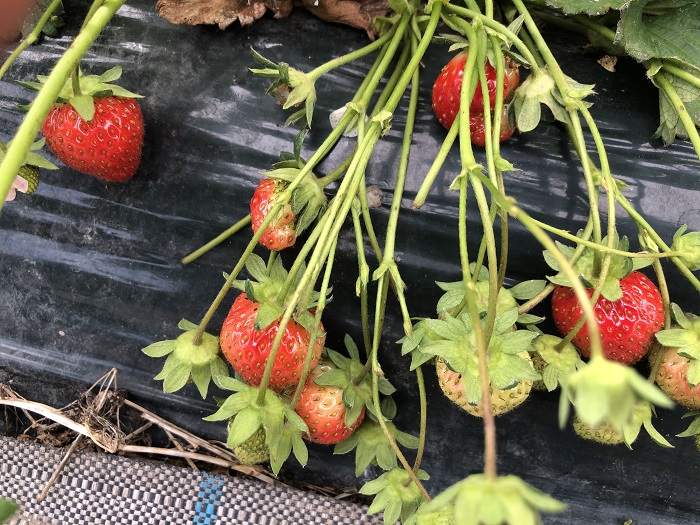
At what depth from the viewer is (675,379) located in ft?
2.19

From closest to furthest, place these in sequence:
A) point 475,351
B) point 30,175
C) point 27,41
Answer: point 475,351
point 27,41
point 30,175

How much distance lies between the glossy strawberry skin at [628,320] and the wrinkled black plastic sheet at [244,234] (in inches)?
4.9

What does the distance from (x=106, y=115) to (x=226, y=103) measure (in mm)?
162

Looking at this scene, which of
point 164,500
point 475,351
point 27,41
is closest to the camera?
point 475,351

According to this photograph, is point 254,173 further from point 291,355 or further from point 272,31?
point 291,355

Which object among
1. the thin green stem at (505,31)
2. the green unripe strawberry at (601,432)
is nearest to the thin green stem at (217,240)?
the thin green stem at (505,31)

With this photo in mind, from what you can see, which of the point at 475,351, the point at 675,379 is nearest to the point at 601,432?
the point at 675,379

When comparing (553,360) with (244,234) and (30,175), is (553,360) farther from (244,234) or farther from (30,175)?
(30,175)

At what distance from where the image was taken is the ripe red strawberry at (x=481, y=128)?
76 cm

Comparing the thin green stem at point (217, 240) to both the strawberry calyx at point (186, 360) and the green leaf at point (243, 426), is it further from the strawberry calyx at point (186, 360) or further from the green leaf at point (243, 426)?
the green leaf at point (243, 426)

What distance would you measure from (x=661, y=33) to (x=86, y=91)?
0.70 m

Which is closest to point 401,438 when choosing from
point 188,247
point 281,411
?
point 281,411

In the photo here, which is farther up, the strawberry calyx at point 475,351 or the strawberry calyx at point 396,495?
the strawberry calyx at point 475,351

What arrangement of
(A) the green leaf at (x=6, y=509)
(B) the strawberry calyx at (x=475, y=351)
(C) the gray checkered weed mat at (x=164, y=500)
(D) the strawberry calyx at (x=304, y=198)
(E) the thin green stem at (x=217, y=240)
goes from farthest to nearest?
(C) the gray checkered weed mat at (x=164, y=500)
(E) the thin green stem at (x=217, y=240)
(D) the strawberry calyx at (x=304, y=198)
(B) the strawberry calyx at (x=475, y=351)
(A) the green leaf at (x=6, y=509)
